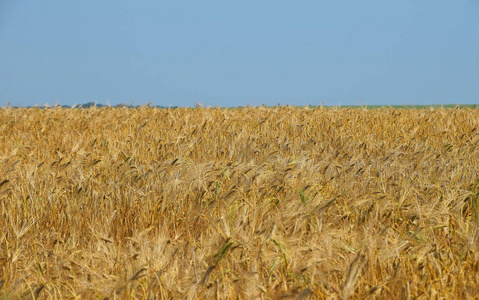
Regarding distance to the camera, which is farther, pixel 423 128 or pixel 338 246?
pixel 423 128

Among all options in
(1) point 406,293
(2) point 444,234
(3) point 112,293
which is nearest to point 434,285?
(1) point 406,293

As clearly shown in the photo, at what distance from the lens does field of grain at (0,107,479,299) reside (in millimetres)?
1886

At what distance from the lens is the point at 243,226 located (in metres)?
2.55

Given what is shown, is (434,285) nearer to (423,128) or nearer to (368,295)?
(368,295)

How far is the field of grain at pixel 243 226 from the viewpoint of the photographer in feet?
6.19

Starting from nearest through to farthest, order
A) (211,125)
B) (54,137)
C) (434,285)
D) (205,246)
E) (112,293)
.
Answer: (112,293) < (434,285) < (205,246) < (54,137) < (211,125)

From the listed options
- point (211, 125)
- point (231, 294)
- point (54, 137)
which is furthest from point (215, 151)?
point (231, 294)

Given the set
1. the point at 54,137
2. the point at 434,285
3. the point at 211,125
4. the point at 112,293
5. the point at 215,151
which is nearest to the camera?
the point at 112,293

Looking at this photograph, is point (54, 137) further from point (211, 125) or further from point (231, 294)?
point (231, 294)

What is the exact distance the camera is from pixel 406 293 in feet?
5.65

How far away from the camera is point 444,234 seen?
253 cm

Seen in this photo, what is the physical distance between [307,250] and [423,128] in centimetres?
564

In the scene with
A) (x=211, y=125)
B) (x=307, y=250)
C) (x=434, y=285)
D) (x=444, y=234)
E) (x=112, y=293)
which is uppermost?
(x=211, y=125)

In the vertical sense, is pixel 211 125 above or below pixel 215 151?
above
